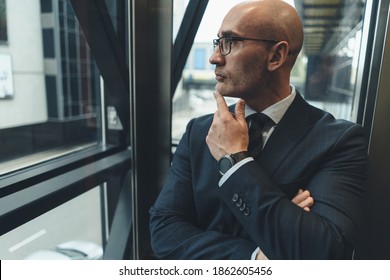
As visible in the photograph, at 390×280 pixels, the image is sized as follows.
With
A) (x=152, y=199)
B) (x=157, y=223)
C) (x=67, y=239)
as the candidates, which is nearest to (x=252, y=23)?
(x=157, y=223)

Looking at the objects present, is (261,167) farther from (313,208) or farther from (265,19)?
(265,19)

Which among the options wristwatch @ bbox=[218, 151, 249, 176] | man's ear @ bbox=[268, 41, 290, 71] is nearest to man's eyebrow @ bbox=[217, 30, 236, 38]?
man's ear @ bbox=[268, 41, 290, 71]

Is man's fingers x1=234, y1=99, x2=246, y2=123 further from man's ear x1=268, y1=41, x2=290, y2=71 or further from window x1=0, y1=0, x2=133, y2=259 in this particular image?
window x1=0, y1=0, x2=133, y2=259

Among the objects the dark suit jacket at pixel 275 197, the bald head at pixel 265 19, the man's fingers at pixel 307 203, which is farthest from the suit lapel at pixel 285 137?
the bald head at pixel 265 19

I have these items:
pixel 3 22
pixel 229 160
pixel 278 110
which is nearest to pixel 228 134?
pixel 229 160

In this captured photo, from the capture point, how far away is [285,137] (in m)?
0.84

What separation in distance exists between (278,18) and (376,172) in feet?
2.45

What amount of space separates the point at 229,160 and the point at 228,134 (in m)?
0.07

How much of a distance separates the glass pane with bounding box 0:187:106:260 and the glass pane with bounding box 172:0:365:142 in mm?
938

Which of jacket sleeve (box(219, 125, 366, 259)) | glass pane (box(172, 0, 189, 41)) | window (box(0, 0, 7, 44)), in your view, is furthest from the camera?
glass pane (box(172, 0, 189, 41))

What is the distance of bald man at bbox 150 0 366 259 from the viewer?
2.31 ft

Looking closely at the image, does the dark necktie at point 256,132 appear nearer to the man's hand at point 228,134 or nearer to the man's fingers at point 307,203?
the man's hand at point 228,134

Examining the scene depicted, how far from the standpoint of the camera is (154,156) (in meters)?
1.54
